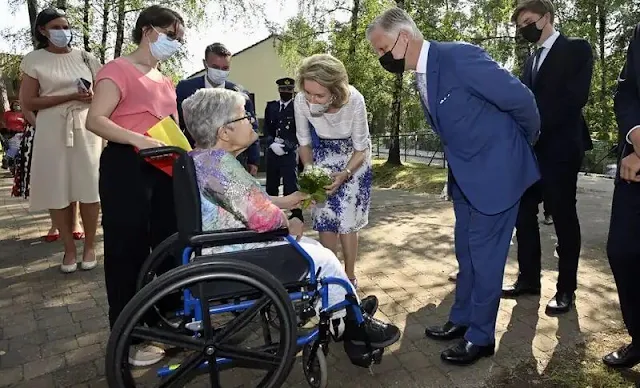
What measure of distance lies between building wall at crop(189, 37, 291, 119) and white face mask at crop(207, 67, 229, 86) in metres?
27.5

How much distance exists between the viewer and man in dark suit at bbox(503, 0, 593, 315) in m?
3.01

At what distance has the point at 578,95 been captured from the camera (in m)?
3.01

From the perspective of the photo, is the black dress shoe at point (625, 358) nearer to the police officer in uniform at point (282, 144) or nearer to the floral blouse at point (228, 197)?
the floral blouse at point (228, 197)

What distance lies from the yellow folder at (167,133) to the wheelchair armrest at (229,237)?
22.4 inches

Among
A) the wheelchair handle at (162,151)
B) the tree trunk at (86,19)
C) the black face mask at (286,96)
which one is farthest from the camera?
the tree trunk at (86,19)

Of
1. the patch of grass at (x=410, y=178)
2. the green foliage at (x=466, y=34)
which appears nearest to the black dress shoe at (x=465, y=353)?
the patch of grass at (x=410, y=178)

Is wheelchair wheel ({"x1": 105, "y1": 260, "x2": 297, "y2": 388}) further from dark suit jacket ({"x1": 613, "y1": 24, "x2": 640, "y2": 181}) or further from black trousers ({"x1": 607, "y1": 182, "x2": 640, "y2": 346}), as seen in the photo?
dark suit jacket ({"x1": 613, "y1": 24, "x2": 640, "y2": 181})

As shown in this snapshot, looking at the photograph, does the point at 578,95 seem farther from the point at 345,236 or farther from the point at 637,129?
the point at 345,236

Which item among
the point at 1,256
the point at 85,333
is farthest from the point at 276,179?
the point at 85,333

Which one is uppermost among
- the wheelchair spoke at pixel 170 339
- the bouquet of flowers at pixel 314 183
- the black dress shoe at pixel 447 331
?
the bouquet of flowers at pixel 314 183

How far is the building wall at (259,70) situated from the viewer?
102ft

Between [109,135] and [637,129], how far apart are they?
7.78 ft

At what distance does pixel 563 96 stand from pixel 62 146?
358 cm

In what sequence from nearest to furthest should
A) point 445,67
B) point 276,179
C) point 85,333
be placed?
point 445,67 → point 85,333 → point 276,179
